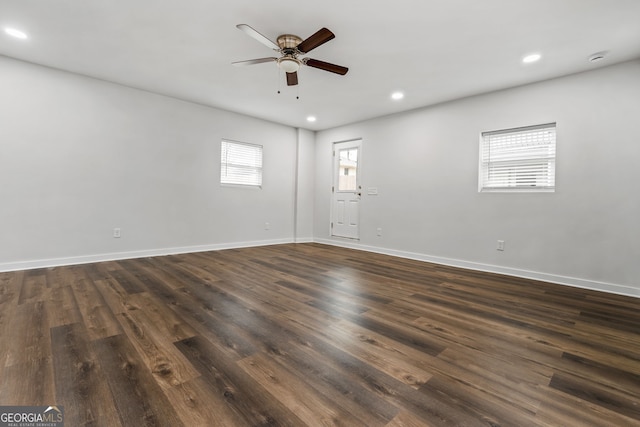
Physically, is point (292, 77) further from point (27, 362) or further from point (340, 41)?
point (27, 362)

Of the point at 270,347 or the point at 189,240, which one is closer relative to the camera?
the point at 270,347

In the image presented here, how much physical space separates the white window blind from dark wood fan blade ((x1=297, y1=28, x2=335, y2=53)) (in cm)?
305

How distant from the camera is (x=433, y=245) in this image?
179 inches

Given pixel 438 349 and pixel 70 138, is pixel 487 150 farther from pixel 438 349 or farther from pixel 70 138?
pixel 70 138

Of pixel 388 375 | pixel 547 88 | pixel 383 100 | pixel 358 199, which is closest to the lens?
pixel 388 375

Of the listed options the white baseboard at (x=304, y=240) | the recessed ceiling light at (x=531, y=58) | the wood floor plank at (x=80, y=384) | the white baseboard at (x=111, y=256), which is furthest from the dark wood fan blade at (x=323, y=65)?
the white baseboard at (x=304, y=240)

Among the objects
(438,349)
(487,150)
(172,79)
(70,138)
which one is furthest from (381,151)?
(70,138)

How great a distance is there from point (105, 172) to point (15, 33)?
5.59ft

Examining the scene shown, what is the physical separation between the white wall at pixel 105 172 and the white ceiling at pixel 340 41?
14.4 inches

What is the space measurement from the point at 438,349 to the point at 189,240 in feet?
14.1

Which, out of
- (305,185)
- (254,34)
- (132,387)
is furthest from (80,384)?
(305,185)

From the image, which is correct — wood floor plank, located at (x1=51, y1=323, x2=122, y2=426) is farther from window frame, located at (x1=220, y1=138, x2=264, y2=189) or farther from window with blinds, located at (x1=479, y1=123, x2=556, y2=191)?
window with blinds, located at (x1=479, y1=123, x2=556, y2=191)

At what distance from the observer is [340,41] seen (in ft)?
9.28

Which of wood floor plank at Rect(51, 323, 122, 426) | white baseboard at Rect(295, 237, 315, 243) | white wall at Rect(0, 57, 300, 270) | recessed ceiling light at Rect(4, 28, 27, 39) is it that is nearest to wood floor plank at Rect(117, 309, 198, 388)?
wood floor plank at Rect(51, 323, 122, 426)
